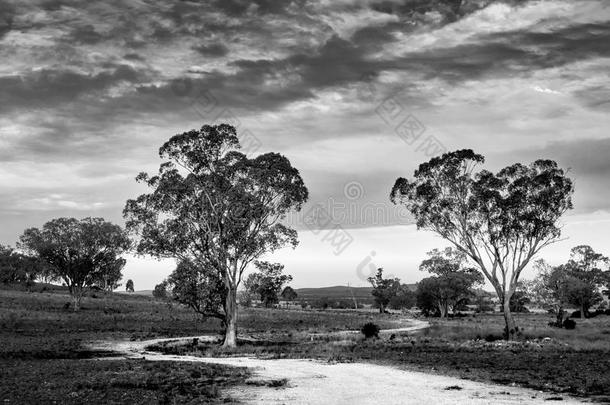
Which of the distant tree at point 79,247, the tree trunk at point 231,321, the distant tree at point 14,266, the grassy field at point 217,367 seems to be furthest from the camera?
the distant tree at point 14,266

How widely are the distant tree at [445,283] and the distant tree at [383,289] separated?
26.5 metres

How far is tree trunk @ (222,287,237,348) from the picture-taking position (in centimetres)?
3931

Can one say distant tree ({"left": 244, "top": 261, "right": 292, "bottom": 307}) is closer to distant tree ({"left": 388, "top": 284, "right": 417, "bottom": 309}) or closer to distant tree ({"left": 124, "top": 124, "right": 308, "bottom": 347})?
distant tree ({"left": 124, "top": 124, "right": 308, "bottom": 347})

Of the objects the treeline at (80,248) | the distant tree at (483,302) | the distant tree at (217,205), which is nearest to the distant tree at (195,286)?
the distant tree at (217,205)

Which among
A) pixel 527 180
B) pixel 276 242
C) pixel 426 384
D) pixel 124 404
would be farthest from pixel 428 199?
pixel 124 404

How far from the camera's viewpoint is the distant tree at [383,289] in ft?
487

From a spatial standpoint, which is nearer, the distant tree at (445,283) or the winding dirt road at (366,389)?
the winding dirt road at (366,389)

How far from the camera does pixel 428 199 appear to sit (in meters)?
51.3

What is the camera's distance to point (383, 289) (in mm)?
149500

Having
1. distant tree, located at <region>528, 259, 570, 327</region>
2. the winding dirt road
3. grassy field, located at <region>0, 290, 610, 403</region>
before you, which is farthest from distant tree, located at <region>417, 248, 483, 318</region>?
the winding dirt road

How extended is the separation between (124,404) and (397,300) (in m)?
145

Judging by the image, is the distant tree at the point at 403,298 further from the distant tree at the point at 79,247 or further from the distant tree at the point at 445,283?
the distant tree at the point at 79,247

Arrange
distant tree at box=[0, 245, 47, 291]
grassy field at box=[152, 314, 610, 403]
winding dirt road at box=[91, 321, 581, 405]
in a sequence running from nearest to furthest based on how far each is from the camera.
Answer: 1. winding dirt road at box=[91, 321, 581, 405]
2. grassy field at box=[152, 314, 610, 403]
3. distant tree at box=[0, 245, 47, 291]

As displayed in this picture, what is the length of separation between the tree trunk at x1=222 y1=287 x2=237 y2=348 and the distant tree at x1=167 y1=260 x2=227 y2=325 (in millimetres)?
856
